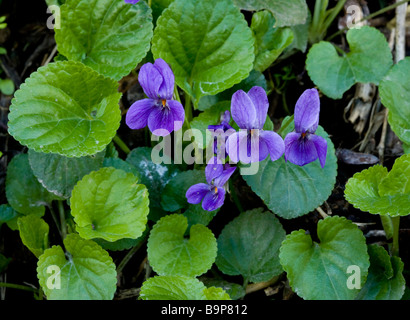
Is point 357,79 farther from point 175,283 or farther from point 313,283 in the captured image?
point 175,283

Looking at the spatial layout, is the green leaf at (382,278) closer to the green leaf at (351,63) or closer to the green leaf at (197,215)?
the green leaf at (197,215)

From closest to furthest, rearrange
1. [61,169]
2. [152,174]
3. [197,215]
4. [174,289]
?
1. [174,289]
2. [61,169]
3. [197,215]
4. [152,174]

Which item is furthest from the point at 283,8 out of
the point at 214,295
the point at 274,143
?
the point at 214,295

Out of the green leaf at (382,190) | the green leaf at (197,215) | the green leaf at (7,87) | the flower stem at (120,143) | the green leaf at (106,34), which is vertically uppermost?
the green leaf at (106,34)

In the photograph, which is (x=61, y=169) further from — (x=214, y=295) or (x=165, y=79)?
(x=214, y=295)

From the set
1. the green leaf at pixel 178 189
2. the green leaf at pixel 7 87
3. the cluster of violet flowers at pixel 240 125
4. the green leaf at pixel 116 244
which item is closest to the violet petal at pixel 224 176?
the cluster of violet flowers at pixel 240 125

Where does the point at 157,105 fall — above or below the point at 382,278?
above

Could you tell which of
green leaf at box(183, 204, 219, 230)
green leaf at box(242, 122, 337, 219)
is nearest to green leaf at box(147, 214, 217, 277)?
green leaf at box(183, 204, 219, 230)
